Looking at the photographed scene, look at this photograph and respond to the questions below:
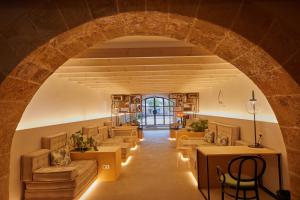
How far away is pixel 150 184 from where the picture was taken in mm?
4770

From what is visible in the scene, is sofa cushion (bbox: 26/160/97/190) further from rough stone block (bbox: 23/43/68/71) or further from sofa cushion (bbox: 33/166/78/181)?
rough stone block (bbox: 23/43/68/71)

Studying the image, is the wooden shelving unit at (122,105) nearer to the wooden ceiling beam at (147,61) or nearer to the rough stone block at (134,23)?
the wooden ceiling beam at (147,61)

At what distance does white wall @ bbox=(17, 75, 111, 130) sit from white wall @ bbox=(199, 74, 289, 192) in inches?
164

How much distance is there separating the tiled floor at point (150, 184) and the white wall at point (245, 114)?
2.89 ft

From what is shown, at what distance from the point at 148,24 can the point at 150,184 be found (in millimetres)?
3821

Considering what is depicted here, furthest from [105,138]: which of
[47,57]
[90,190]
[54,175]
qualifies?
[47,57]

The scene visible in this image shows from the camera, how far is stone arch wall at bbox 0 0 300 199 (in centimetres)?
142

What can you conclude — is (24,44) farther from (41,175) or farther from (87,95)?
(87,95)

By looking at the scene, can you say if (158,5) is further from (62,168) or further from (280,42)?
(62,168)

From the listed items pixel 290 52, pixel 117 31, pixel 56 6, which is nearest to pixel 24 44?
pixel 56 6

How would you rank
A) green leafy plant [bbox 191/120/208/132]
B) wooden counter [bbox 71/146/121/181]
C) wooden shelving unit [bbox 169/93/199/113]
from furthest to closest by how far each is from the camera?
wooden shelving unit [bbox 169/93/199/113]
green leafy plant [bbox 191/120/208/132]
wooden counter [bbox 71/146/121/181]

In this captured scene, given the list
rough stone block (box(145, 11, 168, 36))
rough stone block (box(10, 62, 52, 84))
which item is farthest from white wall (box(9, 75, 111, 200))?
rough stone block (box(145, 11, 168, 36))

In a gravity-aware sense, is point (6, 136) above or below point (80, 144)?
above

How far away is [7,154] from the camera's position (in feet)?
5.75
